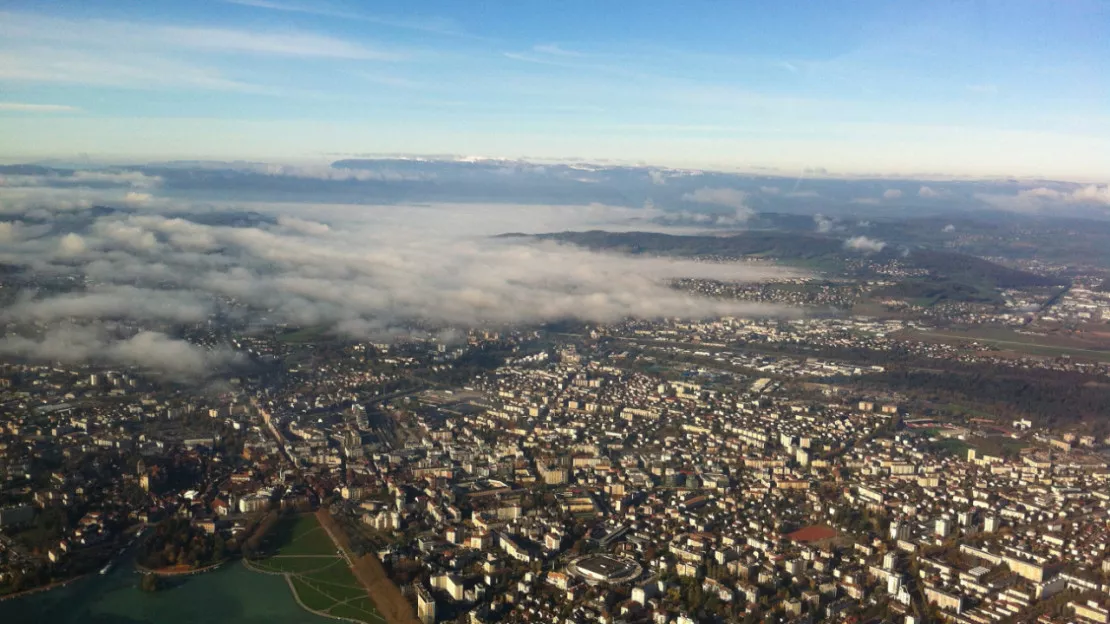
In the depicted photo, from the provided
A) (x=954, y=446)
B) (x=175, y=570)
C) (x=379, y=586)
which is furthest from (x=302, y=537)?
(x=954, y=446)

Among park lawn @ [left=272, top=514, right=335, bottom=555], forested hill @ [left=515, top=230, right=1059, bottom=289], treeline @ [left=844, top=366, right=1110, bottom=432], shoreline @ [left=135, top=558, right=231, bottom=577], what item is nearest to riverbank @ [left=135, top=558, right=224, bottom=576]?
shoreline @ [left=135, top=558, right=231, bottom=577]

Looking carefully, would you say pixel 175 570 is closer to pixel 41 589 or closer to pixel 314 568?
pixel 41 589

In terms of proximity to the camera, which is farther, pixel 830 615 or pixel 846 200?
pixel 846 200

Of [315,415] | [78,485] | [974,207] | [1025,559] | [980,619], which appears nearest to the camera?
[980,619]

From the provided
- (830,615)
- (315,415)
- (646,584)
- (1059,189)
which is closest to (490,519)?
(646,584)

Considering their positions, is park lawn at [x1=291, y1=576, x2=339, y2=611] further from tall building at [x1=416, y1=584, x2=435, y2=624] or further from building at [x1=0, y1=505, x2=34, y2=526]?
building at [x1=0, y1=505, x2=34, y2=526]

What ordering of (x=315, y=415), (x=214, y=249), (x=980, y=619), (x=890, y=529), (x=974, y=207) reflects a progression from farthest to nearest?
(x=974, y=207), (x=214, y=249), (x=315, y=415), (x=890, y=529), (x=980, y=619)

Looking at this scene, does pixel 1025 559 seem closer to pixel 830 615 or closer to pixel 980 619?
pixel 980 619
